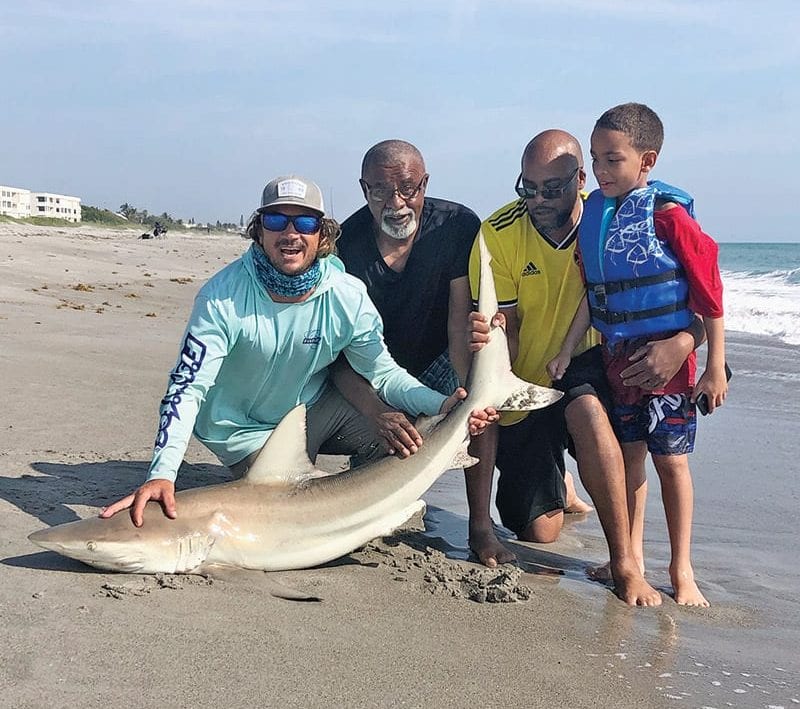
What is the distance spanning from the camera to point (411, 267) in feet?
15.8

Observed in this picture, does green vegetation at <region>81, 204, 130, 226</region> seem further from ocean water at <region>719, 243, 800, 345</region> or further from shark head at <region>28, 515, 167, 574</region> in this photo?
shark head at <region>28, 515, 167, 574</region>

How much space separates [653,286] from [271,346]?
167cm

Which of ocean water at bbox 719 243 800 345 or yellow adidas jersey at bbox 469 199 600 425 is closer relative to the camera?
yellow adidas jersey at bbox 469 199 600 425

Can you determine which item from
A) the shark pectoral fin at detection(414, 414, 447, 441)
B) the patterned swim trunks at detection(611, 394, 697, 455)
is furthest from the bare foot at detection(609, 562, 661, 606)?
the shark pectoral fin at detection(414, 414, 447, 441)

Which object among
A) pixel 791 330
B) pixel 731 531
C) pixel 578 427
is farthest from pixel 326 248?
pixel 791 330

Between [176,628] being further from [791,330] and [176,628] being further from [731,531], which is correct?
[791,330]

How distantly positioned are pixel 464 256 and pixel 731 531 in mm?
2089

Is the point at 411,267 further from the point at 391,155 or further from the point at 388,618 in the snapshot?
the point at 388,618

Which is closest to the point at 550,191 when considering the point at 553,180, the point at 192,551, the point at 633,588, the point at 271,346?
the point at 553,180

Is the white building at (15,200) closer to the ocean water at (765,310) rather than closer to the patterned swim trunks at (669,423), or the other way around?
the ocean water at (765,310)

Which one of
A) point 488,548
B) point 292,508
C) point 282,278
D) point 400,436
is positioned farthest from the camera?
point 488,548

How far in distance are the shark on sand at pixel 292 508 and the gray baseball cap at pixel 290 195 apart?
76cm

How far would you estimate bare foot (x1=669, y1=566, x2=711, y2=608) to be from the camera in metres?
3.90

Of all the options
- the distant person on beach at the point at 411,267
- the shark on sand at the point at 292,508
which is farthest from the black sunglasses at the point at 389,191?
the shark on sand at the point at 292,508
